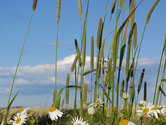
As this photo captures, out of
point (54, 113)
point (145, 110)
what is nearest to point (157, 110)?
point (145, 110)

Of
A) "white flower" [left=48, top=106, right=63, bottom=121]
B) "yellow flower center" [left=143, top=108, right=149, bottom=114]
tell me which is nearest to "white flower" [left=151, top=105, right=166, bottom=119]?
"yellow flower center" [left=143, top=108, right=149, bottom=114]

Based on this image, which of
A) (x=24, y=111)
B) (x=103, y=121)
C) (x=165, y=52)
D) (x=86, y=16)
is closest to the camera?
(x=86, y=16)

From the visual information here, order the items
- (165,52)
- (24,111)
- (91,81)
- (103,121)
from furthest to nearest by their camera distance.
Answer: (91,81), (165,52), (103,121), (24,111)

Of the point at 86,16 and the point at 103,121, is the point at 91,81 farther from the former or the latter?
the point at 86,16

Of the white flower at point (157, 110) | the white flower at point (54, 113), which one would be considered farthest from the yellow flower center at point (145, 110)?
the white flower at point (54, 113)

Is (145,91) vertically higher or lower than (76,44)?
lower

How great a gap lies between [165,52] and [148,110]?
651 millimetres

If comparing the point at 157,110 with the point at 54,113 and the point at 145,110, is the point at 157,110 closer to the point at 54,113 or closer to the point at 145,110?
the point at 145,110

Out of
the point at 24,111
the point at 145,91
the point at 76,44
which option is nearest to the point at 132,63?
the point at 145,91

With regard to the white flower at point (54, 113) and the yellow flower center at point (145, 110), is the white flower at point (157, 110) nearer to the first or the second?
the yellow flower center at point (145, 110)

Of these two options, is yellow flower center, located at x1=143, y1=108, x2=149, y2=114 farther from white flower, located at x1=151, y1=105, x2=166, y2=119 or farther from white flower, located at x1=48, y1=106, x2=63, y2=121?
white flower, located at x1=48, y1=106, x2=63, y2=121

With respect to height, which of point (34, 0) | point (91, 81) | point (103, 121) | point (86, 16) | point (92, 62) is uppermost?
point (34, 0)

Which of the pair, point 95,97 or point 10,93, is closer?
point 10,93

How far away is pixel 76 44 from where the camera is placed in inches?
59.8
